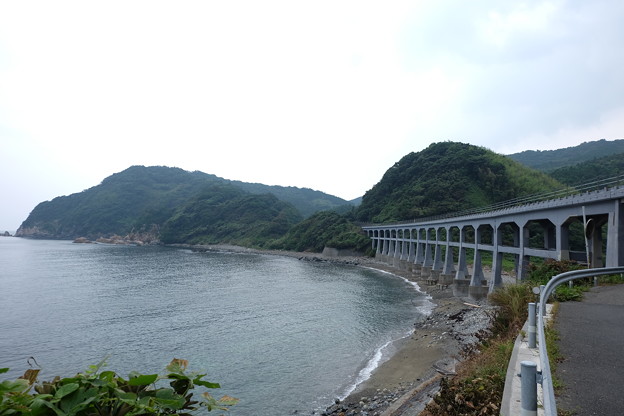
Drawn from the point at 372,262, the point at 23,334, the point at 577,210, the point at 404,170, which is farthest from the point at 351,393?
the point at 404,170

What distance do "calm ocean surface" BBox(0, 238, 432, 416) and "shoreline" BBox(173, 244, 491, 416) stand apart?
104cm

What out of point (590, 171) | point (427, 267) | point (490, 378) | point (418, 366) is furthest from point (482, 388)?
point (590, 171)

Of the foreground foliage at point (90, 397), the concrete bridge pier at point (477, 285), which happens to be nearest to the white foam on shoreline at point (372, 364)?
the concrete bridge pier at point (477, 285)

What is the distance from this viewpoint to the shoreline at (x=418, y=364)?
15.3m

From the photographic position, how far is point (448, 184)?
105375mm

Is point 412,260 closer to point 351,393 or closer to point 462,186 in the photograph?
point 462,186

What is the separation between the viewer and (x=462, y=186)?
104m

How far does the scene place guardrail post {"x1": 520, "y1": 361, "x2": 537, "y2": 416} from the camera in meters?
3.44

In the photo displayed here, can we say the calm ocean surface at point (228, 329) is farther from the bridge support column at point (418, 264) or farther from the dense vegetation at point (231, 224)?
the dense vegetation at point (231, 224)

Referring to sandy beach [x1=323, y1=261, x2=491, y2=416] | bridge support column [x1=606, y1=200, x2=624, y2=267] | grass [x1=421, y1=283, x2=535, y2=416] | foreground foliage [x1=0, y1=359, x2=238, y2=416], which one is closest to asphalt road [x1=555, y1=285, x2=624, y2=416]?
grass [x1=421, y1=283, x2=535, y2=416]

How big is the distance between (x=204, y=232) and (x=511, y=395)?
608 feet

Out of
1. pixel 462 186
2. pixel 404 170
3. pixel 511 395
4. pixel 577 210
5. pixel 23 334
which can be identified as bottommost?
pixel 23 334

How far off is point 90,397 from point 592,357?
361 inches

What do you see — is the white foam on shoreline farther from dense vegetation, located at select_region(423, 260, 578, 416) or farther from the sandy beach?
dense vegetation, located at select_region(423, 260, 578, 416)
